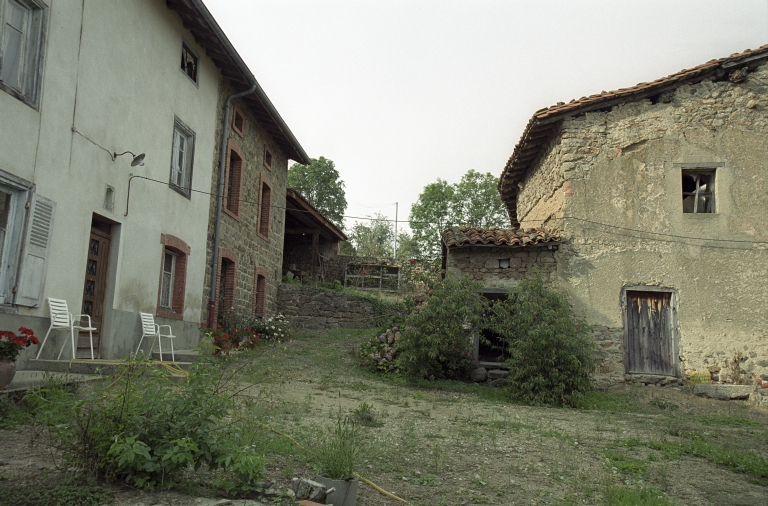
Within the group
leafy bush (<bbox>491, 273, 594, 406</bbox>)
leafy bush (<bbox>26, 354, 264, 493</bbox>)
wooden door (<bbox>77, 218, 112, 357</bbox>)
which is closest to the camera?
leafy bush (<bbox>26, 354, 264, 493</bbox>)

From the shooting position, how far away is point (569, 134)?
1144 centimetres

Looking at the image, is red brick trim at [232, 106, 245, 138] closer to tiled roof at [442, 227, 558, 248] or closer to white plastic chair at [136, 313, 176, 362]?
white plastic chair at [136, 313, 176, 362]

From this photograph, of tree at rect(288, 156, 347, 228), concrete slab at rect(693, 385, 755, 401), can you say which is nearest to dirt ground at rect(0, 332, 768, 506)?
concrete slab at rect(693, 385, 755, 401)

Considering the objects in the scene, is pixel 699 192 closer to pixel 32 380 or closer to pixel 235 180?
pixel 235 180

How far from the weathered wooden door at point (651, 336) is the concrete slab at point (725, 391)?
1.80 feet

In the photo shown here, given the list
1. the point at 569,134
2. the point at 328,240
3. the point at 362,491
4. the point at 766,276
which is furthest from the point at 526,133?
the point at 328,240

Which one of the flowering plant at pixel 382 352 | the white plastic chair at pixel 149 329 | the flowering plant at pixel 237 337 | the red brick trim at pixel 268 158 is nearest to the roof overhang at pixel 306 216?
the red brick trim at pixel 268 158

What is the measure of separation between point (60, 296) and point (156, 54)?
4559mm

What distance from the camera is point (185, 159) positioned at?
11.7 meters

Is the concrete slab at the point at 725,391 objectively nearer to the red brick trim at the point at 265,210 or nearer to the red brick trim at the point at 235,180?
the red brick trim at the point at 235,180

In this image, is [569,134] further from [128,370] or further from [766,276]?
[128,370]

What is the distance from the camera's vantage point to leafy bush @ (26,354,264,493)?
11.0 feet

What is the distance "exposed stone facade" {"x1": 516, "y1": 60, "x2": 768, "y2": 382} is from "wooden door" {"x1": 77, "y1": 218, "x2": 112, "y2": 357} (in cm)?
771

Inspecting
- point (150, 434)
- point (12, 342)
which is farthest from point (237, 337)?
point (150, 434)
